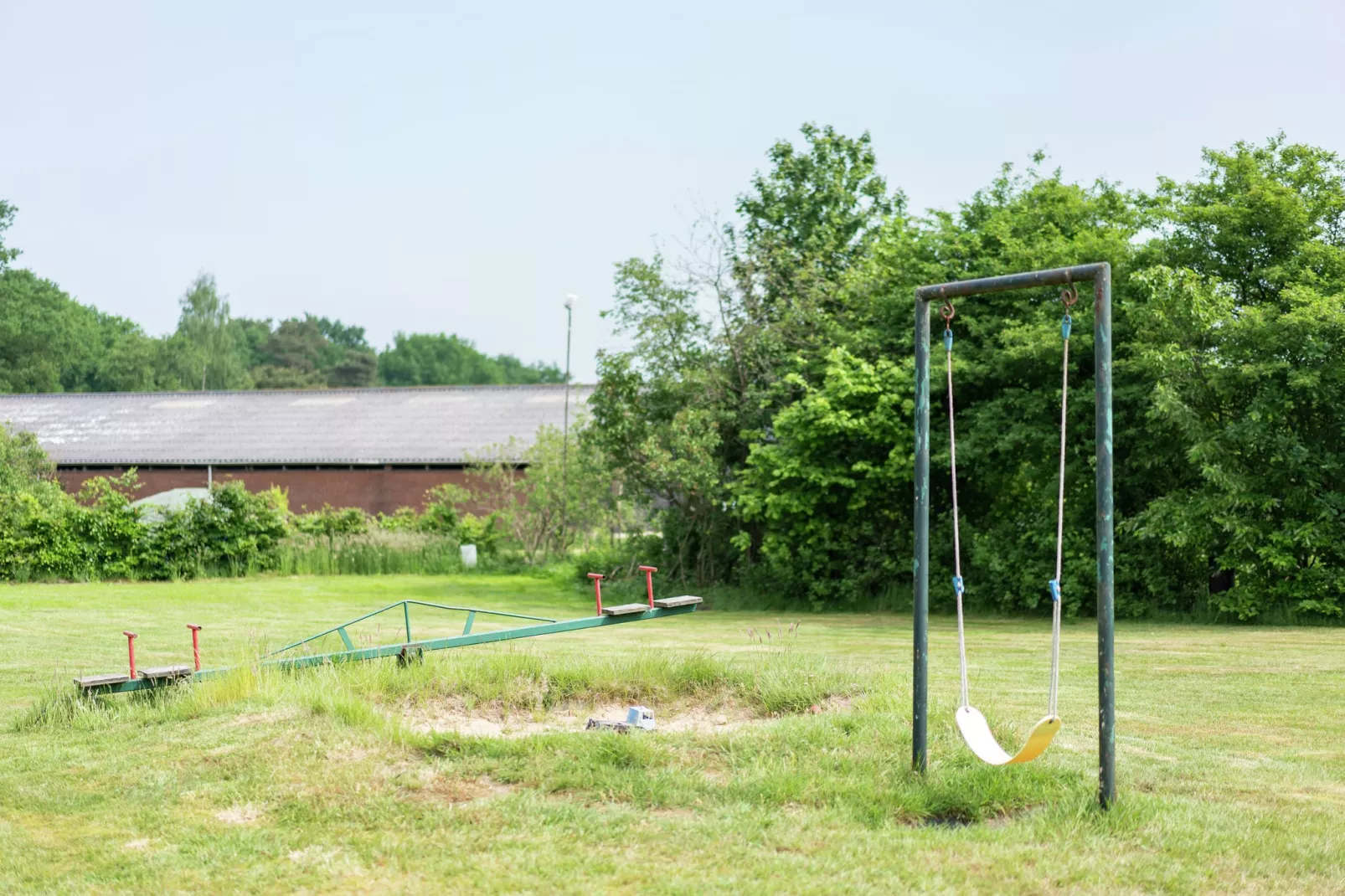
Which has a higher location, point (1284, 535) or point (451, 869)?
point (1284, 535)

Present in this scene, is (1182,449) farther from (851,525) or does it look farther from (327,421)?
(327,421)

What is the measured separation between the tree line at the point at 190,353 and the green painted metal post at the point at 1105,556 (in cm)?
6654

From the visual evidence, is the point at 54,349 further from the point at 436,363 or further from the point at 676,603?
the point at 676,603

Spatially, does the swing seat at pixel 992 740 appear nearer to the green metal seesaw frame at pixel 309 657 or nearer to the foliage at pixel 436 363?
the green metal seesaw frame at pixel 309 657

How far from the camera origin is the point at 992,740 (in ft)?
19.1

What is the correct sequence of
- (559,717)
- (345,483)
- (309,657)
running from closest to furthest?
1. (559,717)
2. (309,657)
3. (345,483)

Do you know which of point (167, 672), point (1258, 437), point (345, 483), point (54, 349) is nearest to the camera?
point (167, 672)

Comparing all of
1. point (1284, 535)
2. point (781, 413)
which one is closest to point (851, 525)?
point (781, 413)

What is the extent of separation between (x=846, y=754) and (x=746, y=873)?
1732 mm

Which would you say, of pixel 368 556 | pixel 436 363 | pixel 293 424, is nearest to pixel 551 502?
pixel 368 556

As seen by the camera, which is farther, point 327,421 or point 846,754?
point 327,421

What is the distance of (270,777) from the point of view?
6414 millimetres

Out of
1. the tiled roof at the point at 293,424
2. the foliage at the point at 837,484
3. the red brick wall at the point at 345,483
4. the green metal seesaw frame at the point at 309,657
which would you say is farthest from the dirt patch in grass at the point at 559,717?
the tiled roof at the point at 293,424

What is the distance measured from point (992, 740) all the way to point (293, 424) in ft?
126
